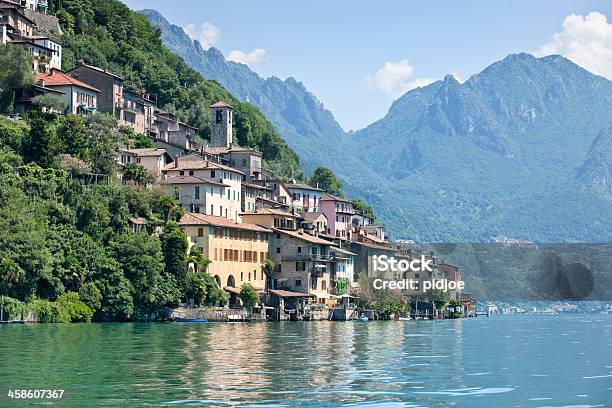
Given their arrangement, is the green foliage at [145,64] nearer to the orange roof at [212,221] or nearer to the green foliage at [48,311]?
the orange roof at [212,221]

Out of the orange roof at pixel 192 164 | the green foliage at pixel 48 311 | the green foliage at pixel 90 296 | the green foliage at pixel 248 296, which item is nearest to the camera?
the green foliage at pixel 48 311

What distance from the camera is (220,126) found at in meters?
158

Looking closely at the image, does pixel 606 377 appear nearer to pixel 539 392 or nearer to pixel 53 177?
pixel 539 392

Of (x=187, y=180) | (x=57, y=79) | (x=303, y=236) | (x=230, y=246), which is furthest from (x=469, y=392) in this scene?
(x=57, y=79)

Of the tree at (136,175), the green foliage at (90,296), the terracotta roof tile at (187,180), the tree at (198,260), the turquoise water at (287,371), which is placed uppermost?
the terracotta roof tile at (187,180)

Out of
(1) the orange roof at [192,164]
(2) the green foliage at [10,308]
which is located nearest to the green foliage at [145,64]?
(1) the orange roof at [192,164]

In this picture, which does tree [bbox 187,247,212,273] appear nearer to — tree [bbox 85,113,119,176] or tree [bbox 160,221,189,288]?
tree [bbox 160,221,189,288]

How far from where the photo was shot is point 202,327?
283ft

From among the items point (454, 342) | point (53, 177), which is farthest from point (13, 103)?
point (454, 342)

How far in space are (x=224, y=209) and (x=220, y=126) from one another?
37.2 metres

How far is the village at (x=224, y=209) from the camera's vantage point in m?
112

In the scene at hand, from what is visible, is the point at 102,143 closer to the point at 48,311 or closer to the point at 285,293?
the point at 285,293

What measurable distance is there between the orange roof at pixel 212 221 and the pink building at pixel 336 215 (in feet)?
127

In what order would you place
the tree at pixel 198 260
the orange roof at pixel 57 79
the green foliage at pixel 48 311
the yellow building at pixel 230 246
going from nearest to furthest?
the green foliage at pixel 48 311
the tree at pixel 198 260
the yellow building at pixel 230 246
the orange roof at pixel 57 79
